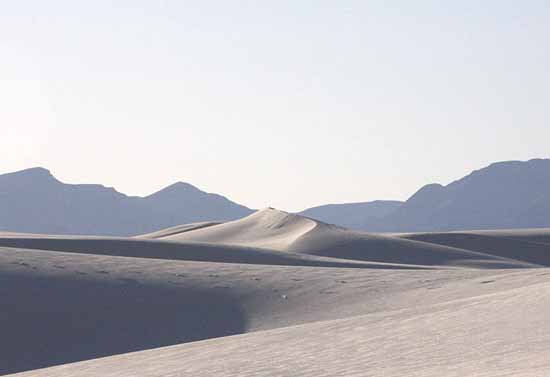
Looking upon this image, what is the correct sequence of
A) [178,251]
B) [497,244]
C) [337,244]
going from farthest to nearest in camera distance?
[497,244] → [337,244] → [178,251]

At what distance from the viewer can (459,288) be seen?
110 feet

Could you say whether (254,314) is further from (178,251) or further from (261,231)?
(261,231)

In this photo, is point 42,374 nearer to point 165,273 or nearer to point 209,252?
point 165,273

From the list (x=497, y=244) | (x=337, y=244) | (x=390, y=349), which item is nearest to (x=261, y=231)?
(x=337, y=244)

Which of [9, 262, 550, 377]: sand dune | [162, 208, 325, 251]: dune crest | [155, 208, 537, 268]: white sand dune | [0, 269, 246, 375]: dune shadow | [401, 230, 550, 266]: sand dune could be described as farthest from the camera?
[401, 230, 550, 266]: sand dune

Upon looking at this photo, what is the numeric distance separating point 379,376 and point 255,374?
2.54 meters

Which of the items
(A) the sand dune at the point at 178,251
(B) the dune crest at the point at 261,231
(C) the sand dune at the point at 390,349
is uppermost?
(B) the dune crest at the point at 261,231

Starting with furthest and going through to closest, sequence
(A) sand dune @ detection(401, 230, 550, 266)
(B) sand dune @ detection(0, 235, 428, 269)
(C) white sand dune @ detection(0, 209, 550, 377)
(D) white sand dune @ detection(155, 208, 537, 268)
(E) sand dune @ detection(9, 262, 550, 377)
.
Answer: (A) sand dune @ detection(401, 230, 550, 266) < (D) white sand dune @ detection(155, 208, 537, 268) < (B) sand dune @ detection(0, 235, 428, 269) < (C) white sand dune @ detection(0, 209, 550, 377) < (E) sand dune @ detection(9, 262, 550, 377)

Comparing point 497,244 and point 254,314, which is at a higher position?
point 497,244

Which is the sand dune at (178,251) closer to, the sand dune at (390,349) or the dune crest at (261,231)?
the dune crest at (261,231)

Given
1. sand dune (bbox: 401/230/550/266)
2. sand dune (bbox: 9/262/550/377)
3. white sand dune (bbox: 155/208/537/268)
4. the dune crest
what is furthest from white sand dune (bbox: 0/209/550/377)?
sand dune (bbox: 401/230/550/266)

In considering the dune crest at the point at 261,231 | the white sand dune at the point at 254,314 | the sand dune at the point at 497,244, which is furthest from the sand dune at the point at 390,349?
the sand dune at the point at 497,244

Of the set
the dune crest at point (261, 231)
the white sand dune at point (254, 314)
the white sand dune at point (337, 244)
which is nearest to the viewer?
the white sand dune at point (254, 314)

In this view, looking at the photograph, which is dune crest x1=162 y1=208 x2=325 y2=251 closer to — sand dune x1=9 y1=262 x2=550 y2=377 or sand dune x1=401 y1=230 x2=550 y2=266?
sand dune x1=401 y1=230 x2=550 y2=266
